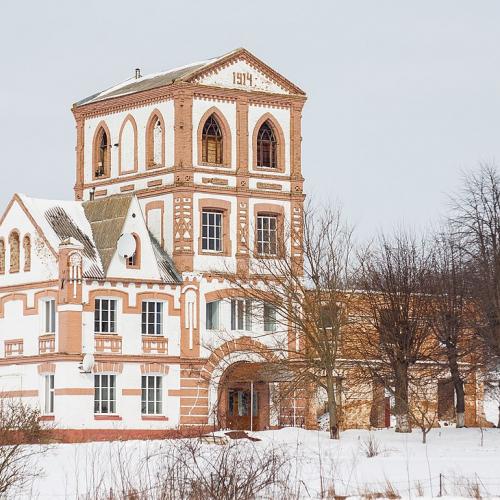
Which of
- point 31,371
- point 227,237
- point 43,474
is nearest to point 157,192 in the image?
point 227,237

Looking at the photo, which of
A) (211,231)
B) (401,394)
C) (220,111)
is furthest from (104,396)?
(220,111)

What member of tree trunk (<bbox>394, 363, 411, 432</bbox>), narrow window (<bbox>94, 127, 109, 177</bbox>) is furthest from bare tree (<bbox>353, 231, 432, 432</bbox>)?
narrow window (<bbox>94, 127, 109, 177</bbox>)

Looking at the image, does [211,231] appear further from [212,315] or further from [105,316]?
[105,316]

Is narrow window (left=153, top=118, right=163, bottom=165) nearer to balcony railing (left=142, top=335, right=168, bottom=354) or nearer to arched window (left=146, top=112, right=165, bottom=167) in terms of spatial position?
arched window (left=146, top=112, right=165, bottom=167)

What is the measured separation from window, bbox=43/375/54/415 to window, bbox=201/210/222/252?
814cm

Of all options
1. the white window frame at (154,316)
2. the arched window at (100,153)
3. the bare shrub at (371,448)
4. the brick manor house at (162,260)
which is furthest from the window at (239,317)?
the bare shrub at (371,448)

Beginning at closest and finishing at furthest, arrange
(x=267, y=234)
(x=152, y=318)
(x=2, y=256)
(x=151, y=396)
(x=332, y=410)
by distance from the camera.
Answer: (x=332, y=410), (x=151, y=396), (x=152, y=318), (x=2, y=256), (x=267, y=234)

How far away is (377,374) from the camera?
63.7 metres

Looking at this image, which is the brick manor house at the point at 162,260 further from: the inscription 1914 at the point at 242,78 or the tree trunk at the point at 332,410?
the tree trunk at the point at 332,410

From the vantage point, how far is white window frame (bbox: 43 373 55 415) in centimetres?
6291

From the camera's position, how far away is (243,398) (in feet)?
222

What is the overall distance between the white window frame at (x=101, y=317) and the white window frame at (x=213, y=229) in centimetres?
483

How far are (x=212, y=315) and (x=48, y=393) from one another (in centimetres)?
743

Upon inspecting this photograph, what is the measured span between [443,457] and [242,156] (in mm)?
20222
